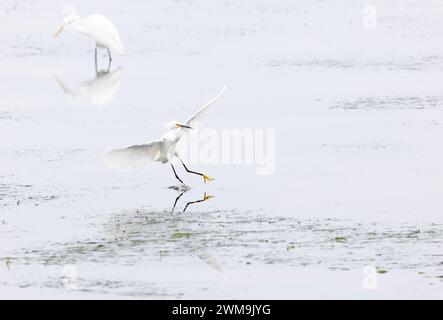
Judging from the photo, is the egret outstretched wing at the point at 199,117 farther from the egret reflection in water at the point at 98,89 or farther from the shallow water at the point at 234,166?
the egret reflection in water at the point at 98,89

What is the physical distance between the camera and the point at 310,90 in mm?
18016

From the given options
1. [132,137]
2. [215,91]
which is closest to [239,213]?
[132,137]

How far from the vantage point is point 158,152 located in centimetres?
1318

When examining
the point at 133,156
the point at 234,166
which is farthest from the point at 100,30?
the point at 133,156

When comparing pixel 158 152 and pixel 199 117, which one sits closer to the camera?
pixel 158 152

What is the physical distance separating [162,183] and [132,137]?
2011 mm

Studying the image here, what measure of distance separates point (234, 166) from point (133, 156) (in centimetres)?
152

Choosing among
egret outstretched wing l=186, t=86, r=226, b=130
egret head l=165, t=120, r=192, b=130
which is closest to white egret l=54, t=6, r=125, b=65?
egret outstretched wing l=186, t=86, r=226, b=130

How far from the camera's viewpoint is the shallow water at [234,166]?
1044 centimetres

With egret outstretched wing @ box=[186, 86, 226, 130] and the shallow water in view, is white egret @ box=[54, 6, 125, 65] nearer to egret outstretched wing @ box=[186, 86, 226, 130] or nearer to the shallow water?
Answer: the shallow water

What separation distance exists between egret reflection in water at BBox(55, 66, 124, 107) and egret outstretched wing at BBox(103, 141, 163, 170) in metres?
4.50

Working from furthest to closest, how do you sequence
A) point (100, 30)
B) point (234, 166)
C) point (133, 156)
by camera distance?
point (100, 30), point (234, 166), point (133, 156)

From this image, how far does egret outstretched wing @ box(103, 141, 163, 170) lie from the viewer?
1275 cm

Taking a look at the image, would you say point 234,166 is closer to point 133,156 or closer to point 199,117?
point 199,117
